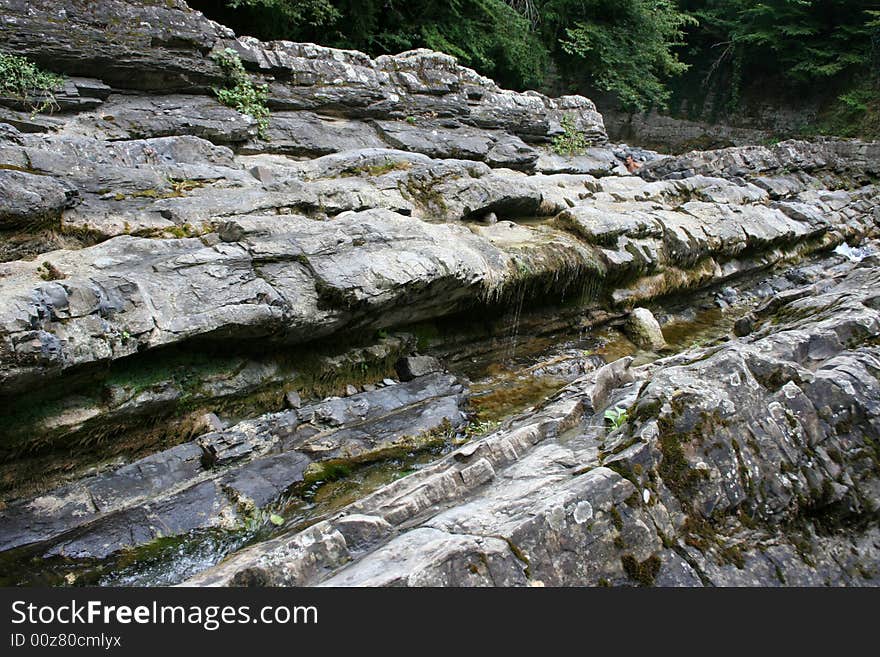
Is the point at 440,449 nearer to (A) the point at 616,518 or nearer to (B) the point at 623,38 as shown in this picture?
(A) the point at 616,518

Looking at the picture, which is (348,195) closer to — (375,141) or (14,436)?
(375,141)

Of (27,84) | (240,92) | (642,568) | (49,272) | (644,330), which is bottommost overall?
(644,330)

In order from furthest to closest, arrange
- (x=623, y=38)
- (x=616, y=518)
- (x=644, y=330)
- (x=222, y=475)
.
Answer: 1. (x=623, y=38)
2. (x=644, y=330)
3. (x=222, y=475)
4. (x=616, y=518)

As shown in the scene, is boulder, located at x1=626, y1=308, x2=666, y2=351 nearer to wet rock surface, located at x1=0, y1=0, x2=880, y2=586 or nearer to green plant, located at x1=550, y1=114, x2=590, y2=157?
wet rock surface, located at x1=0, y1=0, x2=880, y2=586

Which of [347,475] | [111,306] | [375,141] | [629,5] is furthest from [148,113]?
[629,5]

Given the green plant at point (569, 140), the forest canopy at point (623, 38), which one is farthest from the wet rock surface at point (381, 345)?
the forest canopy at point (623, 38)

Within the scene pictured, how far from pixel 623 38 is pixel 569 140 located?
11603 mm

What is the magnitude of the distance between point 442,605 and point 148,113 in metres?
11.9

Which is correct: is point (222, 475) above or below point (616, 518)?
below

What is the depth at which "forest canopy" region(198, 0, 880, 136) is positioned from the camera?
65.0 ft

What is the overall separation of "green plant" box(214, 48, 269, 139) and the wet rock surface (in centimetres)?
30

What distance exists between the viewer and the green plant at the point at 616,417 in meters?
5.16

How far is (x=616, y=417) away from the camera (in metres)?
5.30

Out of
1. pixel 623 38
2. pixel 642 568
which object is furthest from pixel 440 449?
pixel 623 38
